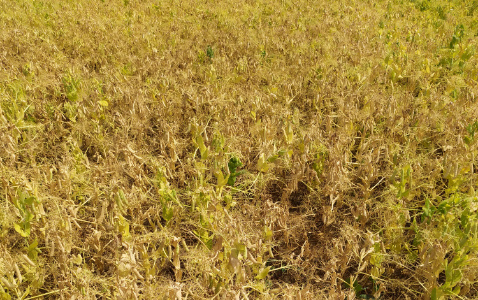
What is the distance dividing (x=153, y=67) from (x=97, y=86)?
0.69 m

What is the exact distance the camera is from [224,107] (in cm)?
294

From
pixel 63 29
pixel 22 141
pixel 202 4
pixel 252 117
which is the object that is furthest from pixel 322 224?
pixel 202 4

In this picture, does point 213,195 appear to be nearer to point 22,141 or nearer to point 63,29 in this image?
point 22,141

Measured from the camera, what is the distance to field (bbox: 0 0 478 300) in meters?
1.74

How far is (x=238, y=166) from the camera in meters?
2.36

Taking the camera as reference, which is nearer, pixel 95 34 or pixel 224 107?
pixel 224 107

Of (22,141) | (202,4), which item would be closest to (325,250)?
(22,141)

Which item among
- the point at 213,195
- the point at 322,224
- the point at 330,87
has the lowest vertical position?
the point at 322,224

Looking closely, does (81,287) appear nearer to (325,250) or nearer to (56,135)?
(325,250)

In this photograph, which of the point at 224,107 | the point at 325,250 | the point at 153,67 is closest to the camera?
the point at 325,250

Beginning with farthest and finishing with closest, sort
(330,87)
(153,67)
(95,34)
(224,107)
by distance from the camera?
(95,34), (153,67), (330,87), (224,107)

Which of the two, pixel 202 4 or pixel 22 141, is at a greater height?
pixel 202 4

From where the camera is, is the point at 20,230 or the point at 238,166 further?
the point at 238,166

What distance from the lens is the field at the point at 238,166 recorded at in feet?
5.70
